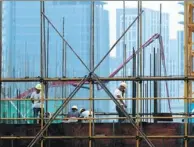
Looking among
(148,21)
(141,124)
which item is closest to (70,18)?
(148,21)

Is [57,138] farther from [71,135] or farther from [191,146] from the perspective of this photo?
[191,146]

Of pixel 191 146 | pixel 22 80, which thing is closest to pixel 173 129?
pixel 191 146

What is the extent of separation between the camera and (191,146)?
14062 millimetres

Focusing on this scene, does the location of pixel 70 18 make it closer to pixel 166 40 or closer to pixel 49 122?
pixel 166 40

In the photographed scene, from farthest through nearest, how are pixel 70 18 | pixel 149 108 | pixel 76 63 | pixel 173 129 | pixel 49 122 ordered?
pixel 70 18
pixel 76 63
pixel 149 108
pixel 173 129
pixel 49 122

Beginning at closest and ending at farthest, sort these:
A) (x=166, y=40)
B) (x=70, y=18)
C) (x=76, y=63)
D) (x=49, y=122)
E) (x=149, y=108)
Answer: (x=49, y=122), (x=149, y=108), (x=166, y=40), (x=76, y=63), (x=70, y=18)

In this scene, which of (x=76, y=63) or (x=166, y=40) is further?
(x=76, y=63)

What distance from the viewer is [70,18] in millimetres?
87062

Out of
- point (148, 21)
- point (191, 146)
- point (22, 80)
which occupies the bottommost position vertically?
point (191, 146)

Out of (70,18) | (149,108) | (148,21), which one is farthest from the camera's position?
(70,18)

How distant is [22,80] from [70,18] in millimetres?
73963

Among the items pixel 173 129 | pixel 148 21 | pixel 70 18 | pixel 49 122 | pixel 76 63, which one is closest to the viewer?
pixel 49 122

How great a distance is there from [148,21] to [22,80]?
159ft

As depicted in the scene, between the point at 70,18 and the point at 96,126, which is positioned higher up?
the point at 70,18
